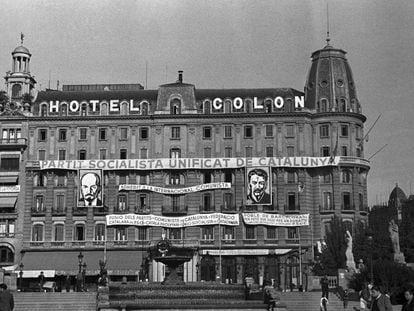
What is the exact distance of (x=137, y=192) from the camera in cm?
8369

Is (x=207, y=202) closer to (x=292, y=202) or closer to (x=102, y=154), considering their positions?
(x=292, y=202)

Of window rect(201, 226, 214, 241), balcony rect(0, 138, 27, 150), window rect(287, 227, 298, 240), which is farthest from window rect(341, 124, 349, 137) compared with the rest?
balcony rect(0, 138, 27, 150)

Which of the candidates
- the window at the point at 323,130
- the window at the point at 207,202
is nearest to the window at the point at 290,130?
the window at the point at 323,130

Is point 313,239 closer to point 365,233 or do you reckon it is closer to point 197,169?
point 365,233

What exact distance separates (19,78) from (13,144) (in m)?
8.91

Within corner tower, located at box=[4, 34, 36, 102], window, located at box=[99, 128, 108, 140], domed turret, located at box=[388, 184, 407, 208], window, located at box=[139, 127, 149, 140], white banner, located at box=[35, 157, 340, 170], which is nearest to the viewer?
white banner, located at box=[35, 157, 340, 170]

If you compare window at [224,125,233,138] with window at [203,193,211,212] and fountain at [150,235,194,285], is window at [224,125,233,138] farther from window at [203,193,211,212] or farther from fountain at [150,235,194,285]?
fountain at [150,235,194,285]

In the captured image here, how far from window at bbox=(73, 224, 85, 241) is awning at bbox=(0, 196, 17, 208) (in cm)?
751

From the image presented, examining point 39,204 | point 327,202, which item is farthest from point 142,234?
point 327,202

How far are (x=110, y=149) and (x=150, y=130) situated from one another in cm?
501

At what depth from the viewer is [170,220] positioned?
81.8 meters

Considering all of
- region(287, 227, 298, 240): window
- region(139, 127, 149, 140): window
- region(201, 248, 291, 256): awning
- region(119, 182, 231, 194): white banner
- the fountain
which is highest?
region(139, 127, 149, 140): window

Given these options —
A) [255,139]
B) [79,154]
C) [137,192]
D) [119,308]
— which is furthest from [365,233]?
[119,308]

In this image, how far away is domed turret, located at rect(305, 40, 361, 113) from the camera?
8562 centimetres
